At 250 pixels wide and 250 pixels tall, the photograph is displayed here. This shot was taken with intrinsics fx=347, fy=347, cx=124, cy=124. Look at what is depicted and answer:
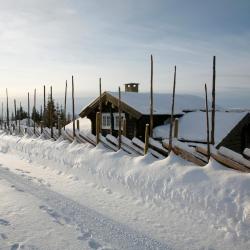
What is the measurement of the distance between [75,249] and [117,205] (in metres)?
2.62

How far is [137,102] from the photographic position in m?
19.2

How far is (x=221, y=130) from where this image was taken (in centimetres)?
1633

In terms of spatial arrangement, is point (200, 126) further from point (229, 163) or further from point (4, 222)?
point (4, 222)

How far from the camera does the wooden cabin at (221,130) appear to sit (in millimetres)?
16266

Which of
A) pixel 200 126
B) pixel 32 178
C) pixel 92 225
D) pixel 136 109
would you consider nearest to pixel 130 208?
pixel 92 225

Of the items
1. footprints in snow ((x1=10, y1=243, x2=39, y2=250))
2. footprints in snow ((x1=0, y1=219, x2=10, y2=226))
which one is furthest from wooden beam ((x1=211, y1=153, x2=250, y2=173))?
footprints in snow ((x1=0, y1=219, x2=10, y2=226))

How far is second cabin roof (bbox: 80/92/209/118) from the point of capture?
60.3 ft

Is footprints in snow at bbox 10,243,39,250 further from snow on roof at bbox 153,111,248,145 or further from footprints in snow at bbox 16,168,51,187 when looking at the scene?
snow on roof at bbox 153,111,248,145

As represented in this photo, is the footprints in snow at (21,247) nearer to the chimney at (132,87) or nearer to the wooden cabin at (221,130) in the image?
the wooden cabin at (221,130)

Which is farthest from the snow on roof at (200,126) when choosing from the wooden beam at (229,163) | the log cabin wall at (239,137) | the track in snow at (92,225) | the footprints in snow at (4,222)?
the footprints in snow at (4,222)

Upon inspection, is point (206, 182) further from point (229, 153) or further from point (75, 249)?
point (75, 249)

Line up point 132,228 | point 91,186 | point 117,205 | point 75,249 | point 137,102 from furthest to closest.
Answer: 1. point 137,102
2. point 91,186
3. point 117,205
4. point 132,228
5. point 75,249

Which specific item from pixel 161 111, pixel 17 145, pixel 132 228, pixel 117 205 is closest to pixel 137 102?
pixel 161 111

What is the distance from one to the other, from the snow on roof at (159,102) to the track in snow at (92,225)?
9.89 m
